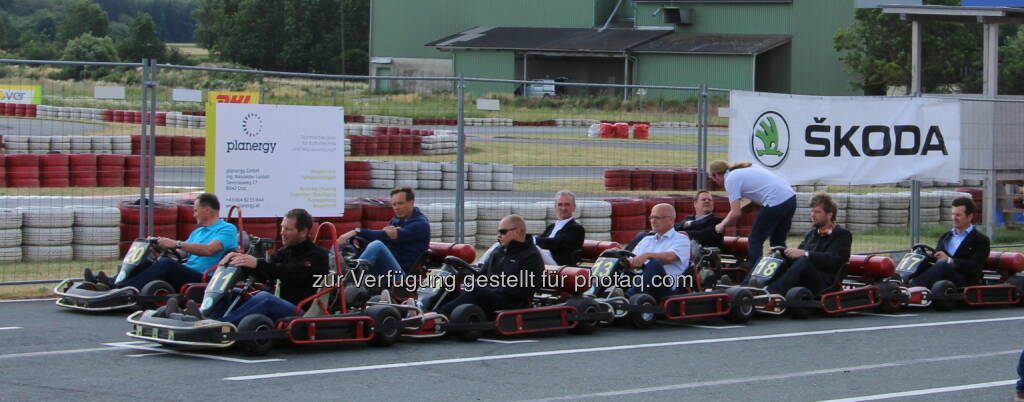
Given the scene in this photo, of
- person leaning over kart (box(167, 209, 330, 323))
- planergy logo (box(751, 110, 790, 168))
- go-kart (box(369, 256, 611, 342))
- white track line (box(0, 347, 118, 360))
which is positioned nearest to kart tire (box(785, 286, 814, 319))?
go-kart (box(369, 256, 611, 342))

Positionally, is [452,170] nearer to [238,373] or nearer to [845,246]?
[845,246]

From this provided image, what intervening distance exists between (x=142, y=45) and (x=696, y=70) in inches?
1816

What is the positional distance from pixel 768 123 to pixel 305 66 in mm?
66880

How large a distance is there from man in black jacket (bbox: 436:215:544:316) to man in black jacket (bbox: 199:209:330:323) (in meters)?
1.15

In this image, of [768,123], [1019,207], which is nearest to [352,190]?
[768,123]

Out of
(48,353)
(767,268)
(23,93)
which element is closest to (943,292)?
(767,268)

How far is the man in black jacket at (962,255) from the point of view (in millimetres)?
11242

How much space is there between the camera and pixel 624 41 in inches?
1921

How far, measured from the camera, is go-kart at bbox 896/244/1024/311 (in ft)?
36.5

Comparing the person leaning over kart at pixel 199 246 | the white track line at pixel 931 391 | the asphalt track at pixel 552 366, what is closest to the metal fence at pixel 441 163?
the person leaning over kart at pixel 199 246

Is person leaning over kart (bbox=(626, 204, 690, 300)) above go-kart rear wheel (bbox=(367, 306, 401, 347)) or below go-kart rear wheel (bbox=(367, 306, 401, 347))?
above

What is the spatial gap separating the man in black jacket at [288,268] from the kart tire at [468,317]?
3.41ft

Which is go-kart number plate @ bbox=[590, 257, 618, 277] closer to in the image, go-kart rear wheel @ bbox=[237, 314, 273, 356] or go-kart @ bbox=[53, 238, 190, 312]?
go-kart rear wheel @ bbox=[237, 314, 273, 356]

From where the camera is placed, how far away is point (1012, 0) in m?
17.7
